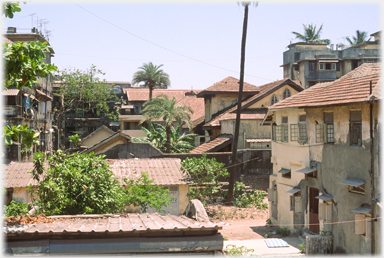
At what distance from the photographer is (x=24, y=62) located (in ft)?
29.4

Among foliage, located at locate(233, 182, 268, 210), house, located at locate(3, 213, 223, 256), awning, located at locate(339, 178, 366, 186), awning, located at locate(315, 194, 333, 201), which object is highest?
awning, located at locate(339, 178, 366, 186)

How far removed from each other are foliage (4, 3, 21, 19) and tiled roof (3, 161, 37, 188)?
12.3 metres

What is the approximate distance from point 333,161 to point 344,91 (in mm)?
3261

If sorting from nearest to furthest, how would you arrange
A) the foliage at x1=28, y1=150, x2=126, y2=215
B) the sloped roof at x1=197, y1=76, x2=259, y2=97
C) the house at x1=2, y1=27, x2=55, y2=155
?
the foliage at x1=28, y1=150, x2=126, y2=215
the house at x1=2, y1=27, x2=55, y2=155
the sloped roof at x1=197, y1=76, x2=259, y2=97

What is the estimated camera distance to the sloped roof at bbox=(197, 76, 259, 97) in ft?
128

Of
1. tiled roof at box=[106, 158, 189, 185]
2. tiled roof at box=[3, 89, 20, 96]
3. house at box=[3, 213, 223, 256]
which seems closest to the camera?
house at box=[3, 213, 223, 256]

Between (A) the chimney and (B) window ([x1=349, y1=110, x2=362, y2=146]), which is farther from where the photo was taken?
(A) the chimney

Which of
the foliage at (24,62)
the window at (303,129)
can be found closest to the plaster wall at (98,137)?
the window at (303,129)

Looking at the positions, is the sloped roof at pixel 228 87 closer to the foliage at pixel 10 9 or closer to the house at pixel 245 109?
the house at pixel 245 109

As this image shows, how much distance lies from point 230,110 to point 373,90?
2270 centimetres

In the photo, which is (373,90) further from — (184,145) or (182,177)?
(184,145)

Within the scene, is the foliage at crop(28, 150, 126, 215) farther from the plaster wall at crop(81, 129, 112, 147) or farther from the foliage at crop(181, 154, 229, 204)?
the plaster wall at crop(81, 129, 112, 147)

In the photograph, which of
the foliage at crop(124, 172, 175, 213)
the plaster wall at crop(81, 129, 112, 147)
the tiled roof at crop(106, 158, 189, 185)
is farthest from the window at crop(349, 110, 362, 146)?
the plaster wall at crop(81, 129, 112, 147)

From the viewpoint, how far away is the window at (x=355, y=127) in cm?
1698
